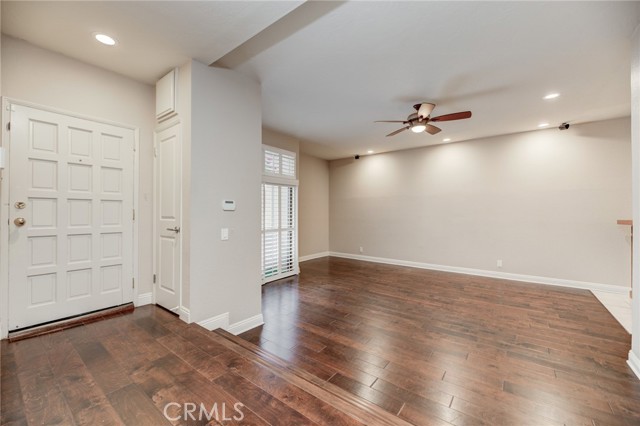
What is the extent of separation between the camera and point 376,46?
243cm

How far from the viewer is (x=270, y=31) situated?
230 cm

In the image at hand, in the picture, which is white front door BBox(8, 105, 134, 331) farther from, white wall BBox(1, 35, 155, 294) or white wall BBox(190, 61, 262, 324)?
white wall BBox(190, 61, 262, 324)

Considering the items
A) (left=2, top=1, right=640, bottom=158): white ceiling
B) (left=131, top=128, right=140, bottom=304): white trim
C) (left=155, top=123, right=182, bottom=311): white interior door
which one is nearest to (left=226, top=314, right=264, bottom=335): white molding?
(left=155, top=123, right=182, bottom=311): white interior door

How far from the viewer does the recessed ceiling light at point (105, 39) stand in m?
2.24

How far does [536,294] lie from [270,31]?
5390mm

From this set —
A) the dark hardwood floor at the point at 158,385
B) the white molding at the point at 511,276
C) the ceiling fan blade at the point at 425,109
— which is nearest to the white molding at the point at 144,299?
the dark hardwood floor at the point at 158,385

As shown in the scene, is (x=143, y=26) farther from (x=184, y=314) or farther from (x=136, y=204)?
(x=184, y=314)

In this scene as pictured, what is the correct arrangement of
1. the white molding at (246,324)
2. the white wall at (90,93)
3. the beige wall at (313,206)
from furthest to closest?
the beige wall at (313,206), the white molding at (246,324), the white wall at (90,93)

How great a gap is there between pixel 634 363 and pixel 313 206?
19.9 ft

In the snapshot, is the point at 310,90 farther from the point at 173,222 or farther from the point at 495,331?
the point at 495,331

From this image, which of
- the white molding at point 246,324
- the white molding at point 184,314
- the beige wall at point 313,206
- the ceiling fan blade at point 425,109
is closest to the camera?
the white molding at point 184,314

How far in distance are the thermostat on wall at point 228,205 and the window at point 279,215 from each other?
78.2 inches

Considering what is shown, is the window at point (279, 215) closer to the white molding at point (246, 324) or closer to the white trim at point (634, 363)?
the white molding at point (246, 324)

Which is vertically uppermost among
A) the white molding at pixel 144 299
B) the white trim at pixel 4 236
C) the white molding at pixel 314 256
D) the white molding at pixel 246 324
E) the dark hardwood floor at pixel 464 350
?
the white trim at pixel 4 236
